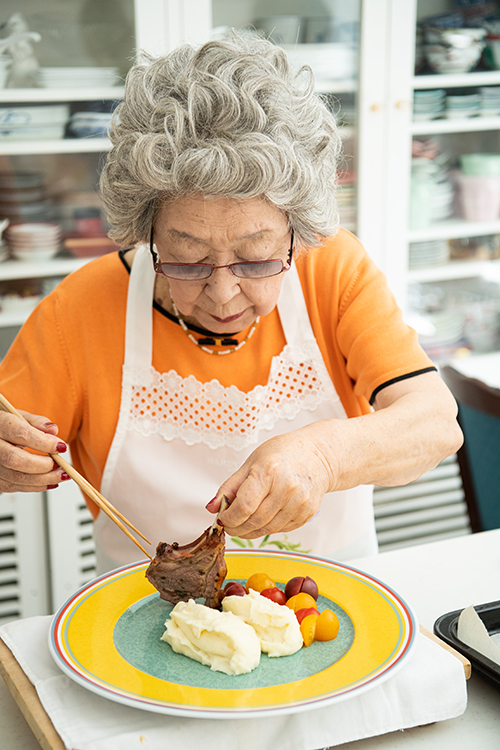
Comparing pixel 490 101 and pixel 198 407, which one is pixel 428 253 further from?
pixel 198 407

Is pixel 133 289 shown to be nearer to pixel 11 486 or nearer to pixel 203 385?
pixel 203 385

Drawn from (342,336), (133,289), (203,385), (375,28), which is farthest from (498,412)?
(375,28)

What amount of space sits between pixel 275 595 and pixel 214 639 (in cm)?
14

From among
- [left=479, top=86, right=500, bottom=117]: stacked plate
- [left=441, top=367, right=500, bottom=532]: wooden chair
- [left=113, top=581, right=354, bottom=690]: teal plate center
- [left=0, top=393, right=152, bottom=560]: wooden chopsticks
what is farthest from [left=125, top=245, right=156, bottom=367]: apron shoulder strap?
[left=479, top=86, right=500, bottom=117]: stacked plate

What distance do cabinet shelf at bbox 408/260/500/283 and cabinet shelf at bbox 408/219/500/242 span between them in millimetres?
113

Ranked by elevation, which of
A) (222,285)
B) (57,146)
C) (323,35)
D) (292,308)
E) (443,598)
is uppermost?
(323,35)

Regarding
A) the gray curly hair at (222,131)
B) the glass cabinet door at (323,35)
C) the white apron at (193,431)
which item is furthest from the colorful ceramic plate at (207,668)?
the glass cabinet door at (323,35)

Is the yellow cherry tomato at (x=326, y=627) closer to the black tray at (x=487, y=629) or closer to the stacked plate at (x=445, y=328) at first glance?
the black tray at (x=487, y=629)

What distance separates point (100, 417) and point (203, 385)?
21 cm

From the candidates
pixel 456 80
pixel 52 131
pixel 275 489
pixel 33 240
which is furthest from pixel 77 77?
pixel 275 489

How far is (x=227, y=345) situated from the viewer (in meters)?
1.41

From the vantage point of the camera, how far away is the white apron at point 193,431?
1382mm

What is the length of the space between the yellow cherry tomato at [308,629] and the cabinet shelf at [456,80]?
220cm

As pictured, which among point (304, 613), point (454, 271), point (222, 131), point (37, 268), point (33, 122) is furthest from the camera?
point (454, 271)
